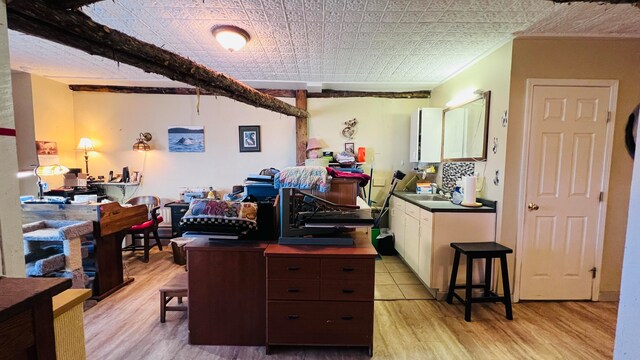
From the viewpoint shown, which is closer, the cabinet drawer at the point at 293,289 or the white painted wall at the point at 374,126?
the cabinet drawer at the point at 293,289

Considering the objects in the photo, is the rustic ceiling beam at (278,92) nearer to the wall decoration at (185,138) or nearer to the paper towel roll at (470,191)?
the wall decoration at (185,138)

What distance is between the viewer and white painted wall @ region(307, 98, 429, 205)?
4.42m

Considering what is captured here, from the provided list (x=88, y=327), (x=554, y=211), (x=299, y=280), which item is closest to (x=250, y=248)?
(x=299, y=280)

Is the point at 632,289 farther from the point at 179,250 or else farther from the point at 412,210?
the point at 179,250

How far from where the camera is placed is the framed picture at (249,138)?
4.46 m

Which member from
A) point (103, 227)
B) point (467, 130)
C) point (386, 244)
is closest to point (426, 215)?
point (467, 130)

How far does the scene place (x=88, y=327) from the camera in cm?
222

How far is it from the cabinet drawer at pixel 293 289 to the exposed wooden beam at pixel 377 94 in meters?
3.34

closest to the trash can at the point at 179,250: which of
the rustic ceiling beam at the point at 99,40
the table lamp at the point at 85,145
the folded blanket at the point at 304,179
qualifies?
the rustic ceiling beam at the point at 99,40

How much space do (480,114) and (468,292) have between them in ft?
6.20

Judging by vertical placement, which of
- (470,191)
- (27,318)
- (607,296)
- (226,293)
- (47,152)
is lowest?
(607,296)

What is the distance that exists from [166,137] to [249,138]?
141 centimetres

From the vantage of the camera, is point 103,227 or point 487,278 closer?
point 487,278

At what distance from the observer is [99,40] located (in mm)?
1544
